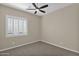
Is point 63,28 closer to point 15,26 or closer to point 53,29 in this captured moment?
point 53,29

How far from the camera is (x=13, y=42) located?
2586mm

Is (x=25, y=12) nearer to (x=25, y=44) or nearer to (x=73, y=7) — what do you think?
(x=25, y=44)

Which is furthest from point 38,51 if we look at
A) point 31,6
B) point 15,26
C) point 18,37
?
point 31,6

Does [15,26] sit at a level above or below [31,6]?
below

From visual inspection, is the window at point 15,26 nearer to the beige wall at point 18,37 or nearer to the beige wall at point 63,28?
the beige wall at point 18,37

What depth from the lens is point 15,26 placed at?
2574mm

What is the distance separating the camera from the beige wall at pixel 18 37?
99.1 inches

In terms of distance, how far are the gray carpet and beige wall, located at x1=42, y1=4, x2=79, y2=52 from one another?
131 millimetres

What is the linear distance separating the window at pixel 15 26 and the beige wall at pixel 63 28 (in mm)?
519

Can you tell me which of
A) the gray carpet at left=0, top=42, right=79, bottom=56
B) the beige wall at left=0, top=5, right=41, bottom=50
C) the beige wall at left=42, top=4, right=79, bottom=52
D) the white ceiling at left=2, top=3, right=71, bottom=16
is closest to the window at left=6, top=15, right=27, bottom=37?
the beige wall at left=0, top=5, right=41, bottom=50

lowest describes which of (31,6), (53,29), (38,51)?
(38,51)

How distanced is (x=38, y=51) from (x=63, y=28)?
2.86 ft

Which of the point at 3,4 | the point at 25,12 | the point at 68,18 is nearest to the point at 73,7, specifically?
the point at 68,18

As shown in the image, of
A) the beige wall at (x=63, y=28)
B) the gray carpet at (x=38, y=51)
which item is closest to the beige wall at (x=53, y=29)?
the beige wall at (x=63, y=28)
